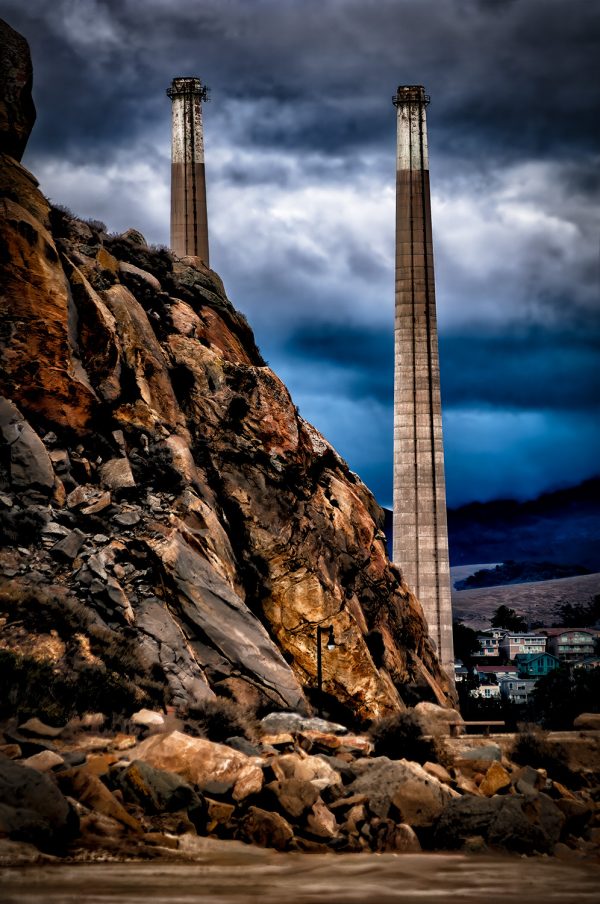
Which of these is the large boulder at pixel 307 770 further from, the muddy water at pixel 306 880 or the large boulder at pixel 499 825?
the muddy water at pixel 306 880

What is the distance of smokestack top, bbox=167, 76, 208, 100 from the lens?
5216 centimetres

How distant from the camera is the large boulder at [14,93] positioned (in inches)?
1289

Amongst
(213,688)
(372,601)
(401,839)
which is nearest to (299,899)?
(401,839)

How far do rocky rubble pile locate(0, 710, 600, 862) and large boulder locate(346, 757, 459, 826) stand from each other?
0.02m

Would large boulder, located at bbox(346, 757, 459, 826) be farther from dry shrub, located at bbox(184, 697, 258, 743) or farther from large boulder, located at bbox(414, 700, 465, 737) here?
large boulder, located at bbox(414, 700, 465, 737)

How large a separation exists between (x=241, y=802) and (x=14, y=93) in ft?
83.9

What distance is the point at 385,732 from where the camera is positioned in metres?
22.5

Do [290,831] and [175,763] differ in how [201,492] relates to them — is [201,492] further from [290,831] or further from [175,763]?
[290,831]

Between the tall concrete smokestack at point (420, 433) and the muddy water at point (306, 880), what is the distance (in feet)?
110

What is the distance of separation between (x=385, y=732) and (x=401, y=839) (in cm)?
652

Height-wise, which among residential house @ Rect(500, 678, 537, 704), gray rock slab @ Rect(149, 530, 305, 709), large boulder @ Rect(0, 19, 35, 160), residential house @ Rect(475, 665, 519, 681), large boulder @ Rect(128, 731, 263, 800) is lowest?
residential house @ Rect(500, 678, 537, 704)

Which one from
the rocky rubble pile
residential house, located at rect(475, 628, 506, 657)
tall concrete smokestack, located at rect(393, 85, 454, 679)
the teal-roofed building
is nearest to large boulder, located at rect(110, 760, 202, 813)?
the rocky rubble pile

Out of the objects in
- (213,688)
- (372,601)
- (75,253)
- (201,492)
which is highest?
(75,253)

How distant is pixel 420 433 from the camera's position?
163 ft
